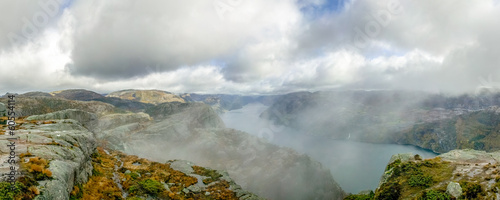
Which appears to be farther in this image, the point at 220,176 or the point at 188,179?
the point at 220,176

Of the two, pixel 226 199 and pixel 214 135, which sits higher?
pixel 226 199

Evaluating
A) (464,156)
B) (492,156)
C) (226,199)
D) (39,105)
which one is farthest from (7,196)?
(39,105)

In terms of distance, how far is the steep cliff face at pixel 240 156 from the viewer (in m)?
114

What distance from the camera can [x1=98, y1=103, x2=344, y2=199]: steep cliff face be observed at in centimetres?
11375

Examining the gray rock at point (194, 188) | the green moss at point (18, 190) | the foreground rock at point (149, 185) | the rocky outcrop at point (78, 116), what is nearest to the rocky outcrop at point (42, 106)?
the rocky outcrop at point (78, 116)

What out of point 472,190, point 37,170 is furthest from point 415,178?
point 37,170

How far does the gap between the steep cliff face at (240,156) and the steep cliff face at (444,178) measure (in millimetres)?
89226

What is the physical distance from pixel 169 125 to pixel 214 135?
3504 centimetres

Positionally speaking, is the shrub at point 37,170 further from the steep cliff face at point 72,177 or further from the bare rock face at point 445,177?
the bare rock face at point 445,177

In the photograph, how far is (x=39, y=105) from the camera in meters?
134

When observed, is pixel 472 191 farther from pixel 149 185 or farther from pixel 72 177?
pixel 72 177

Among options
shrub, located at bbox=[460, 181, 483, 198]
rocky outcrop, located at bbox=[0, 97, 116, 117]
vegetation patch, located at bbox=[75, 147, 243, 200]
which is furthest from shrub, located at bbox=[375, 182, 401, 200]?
rocky outcrop, located at bbox=[0, 97, 116, 117]

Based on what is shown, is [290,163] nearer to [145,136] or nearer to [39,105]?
[145,136]

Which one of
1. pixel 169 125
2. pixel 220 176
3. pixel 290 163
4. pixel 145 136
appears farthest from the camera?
pixel 169 125
